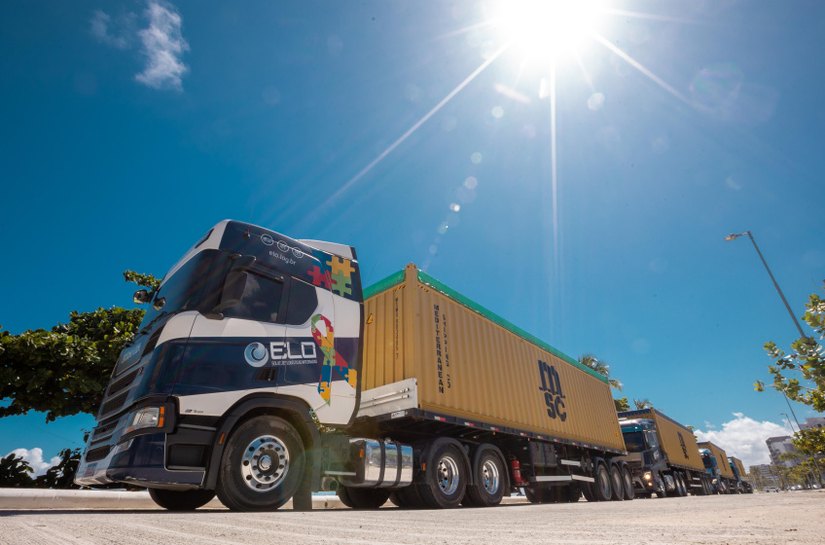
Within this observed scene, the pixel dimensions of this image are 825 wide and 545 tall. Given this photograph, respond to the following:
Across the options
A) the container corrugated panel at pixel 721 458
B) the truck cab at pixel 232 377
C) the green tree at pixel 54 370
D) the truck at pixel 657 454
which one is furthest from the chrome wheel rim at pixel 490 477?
the container corrugated panel at pixel 721 458

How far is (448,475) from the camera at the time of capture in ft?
22.0

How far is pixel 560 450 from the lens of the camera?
32.8ft

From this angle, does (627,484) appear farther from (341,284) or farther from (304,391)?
(304,391)

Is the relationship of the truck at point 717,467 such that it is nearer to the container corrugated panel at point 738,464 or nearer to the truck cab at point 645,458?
the container corrugated panel at point 738,464

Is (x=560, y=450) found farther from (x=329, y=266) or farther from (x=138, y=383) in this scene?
(x=138, y=383)

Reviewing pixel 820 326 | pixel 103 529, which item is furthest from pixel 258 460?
pixel 820 326

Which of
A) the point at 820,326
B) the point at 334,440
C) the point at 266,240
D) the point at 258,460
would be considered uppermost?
the point at 266,240

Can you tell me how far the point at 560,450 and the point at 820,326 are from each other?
19.1 ft

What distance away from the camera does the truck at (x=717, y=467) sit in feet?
86.9

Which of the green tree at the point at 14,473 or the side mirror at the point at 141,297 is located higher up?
the side mirror at the point at 141,297

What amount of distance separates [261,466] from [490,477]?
4426 millimetres

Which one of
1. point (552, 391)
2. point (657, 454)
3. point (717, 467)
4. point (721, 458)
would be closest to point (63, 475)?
point (552, 391)

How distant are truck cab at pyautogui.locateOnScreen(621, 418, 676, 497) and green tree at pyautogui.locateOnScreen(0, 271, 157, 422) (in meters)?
16.7

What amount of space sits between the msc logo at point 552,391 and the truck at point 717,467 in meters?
21.4
